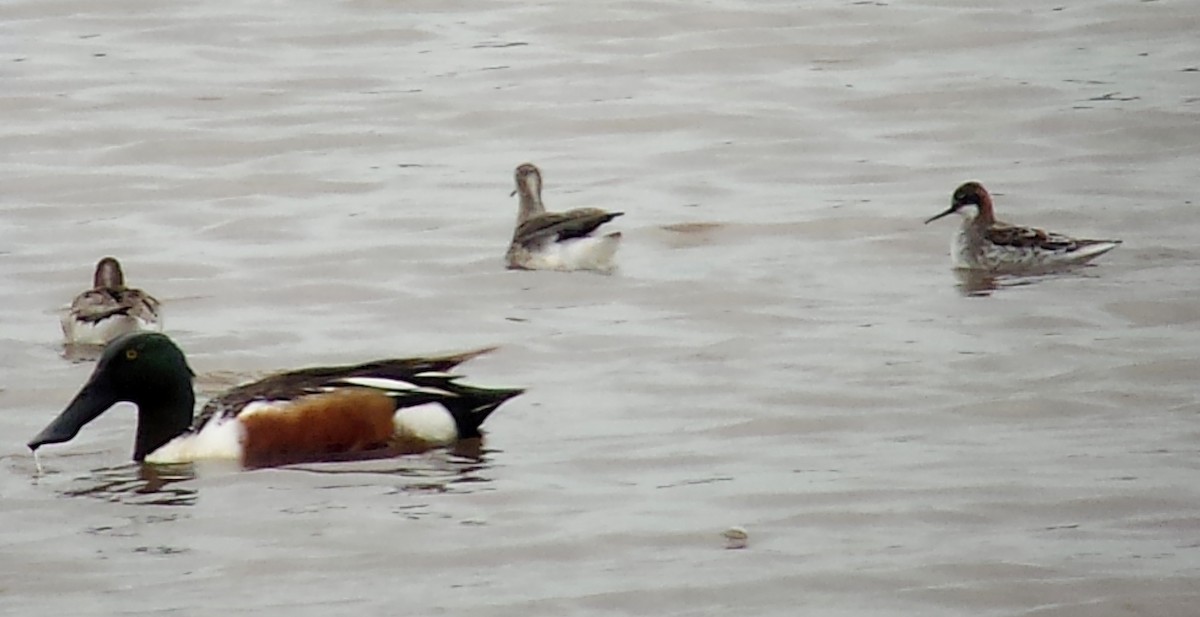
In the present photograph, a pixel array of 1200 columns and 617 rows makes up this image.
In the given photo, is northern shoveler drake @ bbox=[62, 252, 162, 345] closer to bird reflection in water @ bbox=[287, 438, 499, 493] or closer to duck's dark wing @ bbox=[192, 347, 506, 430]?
duck's dark wing @ bbox=[192, 347, 506, 430]

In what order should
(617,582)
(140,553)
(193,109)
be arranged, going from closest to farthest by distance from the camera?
(617,582), (140,553), (193,109)

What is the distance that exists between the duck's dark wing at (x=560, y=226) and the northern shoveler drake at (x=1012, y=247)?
4.86ft

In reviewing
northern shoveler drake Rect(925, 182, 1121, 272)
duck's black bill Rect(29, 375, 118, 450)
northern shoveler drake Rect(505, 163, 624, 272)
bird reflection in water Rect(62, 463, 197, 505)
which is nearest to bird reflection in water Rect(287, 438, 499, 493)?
bird reflection in water Rect(62, 463, 197, 505)

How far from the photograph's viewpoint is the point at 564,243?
465 inches

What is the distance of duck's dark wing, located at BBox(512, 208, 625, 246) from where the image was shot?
11820 millimetres

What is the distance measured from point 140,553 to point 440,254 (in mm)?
4758

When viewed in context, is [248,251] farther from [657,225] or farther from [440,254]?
[657,225]

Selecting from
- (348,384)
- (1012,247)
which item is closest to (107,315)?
(348,384)

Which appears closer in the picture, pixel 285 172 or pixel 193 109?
pixel 285 172

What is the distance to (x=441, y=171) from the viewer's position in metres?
14.0

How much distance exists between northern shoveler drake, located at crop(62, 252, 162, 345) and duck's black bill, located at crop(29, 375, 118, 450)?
145 cm

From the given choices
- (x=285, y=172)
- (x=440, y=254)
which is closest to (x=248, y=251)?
(x=440, y=254)

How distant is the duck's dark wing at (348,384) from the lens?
887cm

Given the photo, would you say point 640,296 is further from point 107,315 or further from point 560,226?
point 107,315
